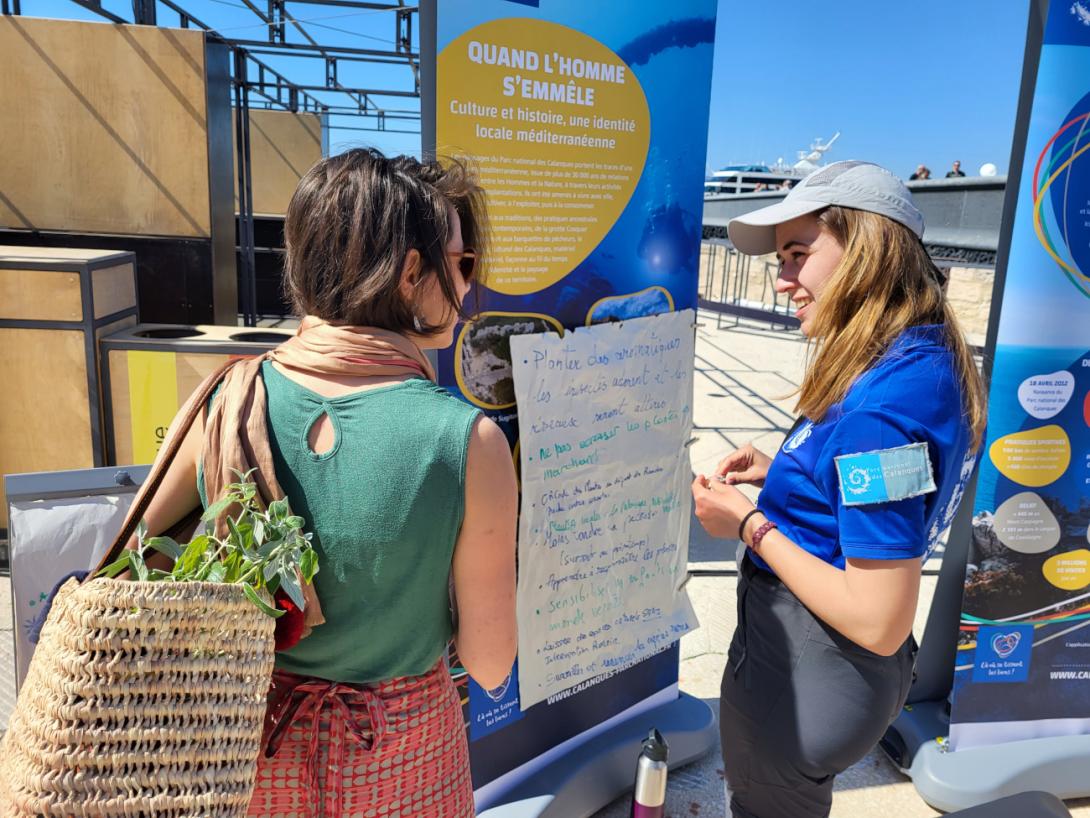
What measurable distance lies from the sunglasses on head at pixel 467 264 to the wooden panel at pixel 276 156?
36.8 feet

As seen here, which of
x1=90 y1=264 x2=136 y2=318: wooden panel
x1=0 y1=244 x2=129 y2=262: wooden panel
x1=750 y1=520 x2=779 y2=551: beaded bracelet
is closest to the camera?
x1=750 y1=520 x2=779 y2=551: beaded bracelet

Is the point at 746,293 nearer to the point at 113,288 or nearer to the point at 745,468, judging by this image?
the point at 113,288

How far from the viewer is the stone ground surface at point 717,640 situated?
250 centimetres

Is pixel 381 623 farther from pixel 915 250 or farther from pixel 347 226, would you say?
pixel 915 250

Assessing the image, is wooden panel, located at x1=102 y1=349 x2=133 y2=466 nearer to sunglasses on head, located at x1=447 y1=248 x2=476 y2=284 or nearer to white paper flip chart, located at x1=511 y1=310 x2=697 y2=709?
white paper flip chart, located at x1=511 y1=310 x2=697 y2=709

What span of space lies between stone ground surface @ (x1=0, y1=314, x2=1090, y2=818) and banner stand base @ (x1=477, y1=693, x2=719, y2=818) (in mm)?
100

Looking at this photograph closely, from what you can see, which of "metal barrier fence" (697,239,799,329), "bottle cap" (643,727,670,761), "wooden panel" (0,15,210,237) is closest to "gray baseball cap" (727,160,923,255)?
"bottle cap" (643,727,670,761)

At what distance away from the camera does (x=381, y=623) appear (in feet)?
3.52

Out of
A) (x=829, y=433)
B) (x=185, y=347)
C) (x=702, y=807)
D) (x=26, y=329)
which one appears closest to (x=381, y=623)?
(x=829, y=433)

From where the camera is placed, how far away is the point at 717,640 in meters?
3.54

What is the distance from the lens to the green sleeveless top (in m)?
0.97

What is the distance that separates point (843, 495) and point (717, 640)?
8.22ft

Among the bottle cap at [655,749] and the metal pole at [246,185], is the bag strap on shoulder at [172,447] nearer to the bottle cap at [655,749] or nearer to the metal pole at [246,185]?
the bottle cap at [655,749]

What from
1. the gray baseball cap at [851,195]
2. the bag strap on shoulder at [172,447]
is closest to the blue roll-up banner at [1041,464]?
the gray baseball cap at [851,195]
